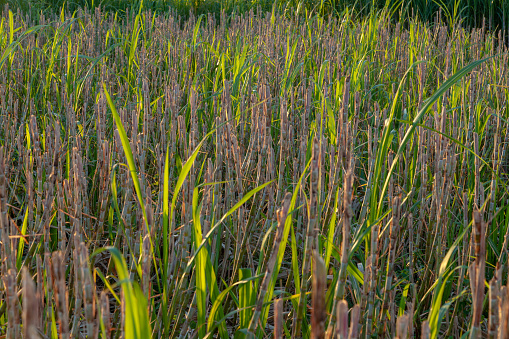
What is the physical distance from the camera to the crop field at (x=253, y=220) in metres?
0.79

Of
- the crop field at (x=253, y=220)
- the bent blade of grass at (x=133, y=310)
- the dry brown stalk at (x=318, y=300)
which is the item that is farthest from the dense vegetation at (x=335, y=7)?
the dry brown stalk at (x=318, y=300)

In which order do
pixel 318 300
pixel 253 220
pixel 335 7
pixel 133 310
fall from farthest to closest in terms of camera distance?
1. pixel 335 7
2. pixel 253 220
3. pixel 133 310
4. pixel 318 300

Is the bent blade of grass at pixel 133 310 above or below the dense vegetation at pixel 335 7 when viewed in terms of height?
below

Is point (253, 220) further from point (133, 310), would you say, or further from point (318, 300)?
point (318, 300)

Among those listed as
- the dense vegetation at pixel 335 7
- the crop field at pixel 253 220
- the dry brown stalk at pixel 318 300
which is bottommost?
the crop field at pixel 253 220

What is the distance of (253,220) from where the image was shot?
4.82 feet

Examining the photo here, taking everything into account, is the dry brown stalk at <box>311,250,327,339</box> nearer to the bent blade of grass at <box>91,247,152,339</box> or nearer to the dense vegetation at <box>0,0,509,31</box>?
the bent blade of grass at <box>91,247,152,339</box>

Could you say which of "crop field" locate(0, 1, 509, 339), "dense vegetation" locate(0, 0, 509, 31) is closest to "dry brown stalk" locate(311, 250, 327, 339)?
"crop field" locate(0, 1, 509, 339)

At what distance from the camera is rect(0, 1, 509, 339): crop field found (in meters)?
0.79

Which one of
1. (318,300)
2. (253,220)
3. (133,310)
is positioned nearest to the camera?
(318,300)

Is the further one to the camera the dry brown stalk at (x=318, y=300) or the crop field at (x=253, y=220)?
the crop field at (x=253, y=220)

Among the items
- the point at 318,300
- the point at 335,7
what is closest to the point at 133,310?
the point at 318,300

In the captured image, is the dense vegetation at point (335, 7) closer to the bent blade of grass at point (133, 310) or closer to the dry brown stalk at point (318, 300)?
the bent blade of grass at point (133, 310)

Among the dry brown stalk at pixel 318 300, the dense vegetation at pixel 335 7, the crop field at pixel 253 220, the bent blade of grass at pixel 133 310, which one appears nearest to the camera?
the dry brown stalk at pixel 318 300
